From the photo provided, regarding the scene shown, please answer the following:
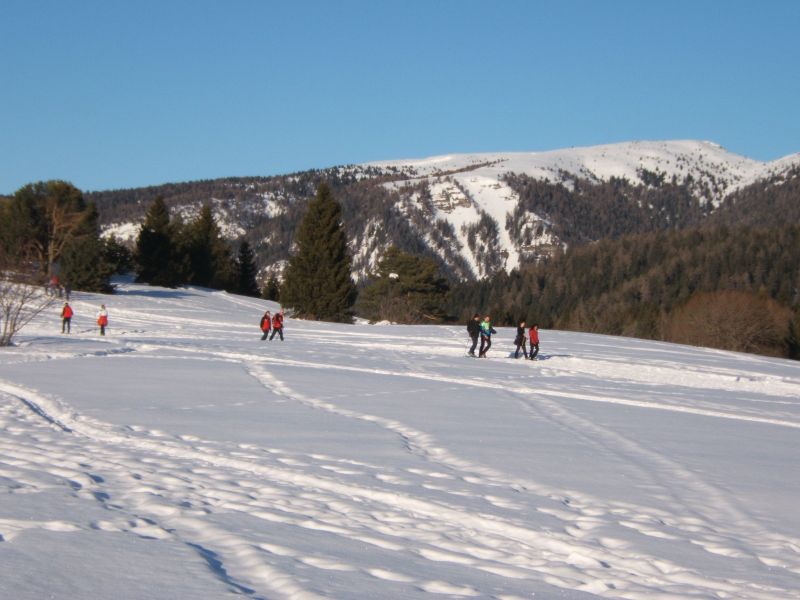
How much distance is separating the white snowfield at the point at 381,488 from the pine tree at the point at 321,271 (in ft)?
103

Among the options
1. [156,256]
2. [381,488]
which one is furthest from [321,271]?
[381,488]

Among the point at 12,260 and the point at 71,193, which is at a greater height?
the point at 71,193

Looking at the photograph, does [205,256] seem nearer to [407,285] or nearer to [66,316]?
[407,285]

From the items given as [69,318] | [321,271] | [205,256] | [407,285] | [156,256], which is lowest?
[69,318]

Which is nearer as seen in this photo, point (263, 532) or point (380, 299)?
point (263, 532)

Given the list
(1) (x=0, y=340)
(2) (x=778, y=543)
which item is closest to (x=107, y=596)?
(2) (x=778, y=543)

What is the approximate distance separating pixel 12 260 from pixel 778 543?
2406cm

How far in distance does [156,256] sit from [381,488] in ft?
186

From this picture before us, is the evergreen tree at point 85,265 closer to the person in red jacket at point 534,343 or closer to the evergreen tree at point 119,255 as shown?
the evergreen tree at point 119,255

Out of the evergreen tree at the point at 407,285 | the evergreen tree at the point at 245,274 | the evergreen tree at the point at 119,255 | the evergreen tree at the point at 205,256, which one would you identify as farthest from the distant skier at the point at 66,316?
the evergreen tree at the point at 245,274

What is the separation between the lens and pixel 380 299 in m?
68.1

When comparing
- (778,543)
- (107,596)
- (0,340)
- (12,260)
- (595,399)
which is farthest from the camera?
(12,260)

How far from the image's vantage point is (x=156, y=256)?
202 ft

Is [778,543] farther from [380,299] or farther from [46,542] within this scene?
[380,299]
